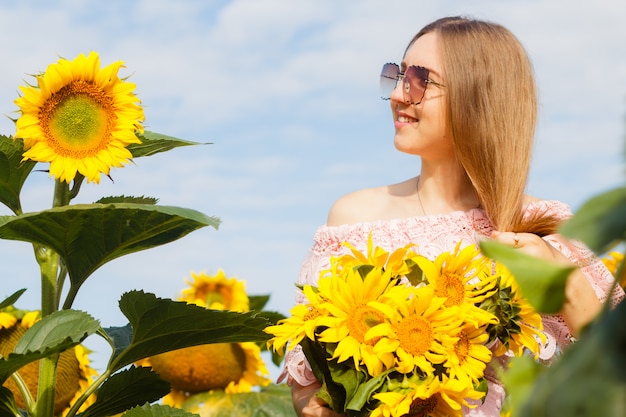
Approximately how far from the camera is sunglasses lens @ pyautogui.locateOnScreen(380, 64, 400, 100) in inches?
105

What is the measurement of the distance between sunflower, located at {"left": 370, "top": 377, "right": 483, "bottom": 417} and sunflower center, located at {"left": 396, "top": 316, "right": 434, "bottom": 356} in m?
0.06

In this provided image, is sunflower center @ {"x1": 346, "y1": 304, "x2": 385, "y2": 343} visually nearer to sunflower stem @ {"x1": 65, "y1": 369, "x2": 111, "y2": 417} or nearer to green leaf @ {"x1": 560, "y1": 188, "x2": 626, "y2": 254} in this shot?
sunflower stem @ {"x1": 65, "y1": 369, "x2": 111, "y2": 417}

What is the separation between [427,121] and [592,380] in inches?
88.7

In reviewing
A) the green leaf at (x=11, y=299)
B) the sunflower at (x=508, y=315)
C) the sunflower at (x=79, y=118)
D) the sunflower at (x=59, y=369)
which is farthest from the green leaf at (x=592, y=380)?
the sunflower at (x=59, y=369)

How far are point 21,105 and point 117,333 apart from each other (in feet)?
2.21

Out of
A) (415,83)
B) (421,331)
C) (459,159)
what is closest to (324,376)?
(421,331)

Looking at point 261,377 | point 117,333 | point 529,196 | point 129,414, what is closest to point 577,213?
point 129,414

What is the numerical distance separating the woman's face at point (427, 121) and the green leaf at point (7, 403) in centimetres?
124

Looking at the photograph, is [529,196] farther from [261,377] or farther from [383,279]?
[261,377]

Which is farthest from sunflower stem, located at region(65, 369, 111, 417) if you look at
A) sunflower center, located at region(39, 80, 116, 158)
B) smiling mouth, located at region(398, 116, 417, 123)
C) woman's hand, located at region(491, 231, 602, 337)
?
smiling mouth, located at region(398, 116, 417, 123)

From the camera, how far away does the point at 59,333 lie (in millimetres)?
1800

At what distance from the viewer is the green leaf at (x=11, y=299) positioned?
7.40ft

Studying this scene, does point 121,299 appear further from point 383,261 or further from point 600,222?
point 600,222

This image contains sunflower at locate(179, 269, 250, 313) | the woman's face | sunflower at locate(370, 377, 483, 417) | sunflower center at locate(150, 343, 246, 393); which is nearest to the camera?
sunflower at locate(370, 377, 483, 417)
